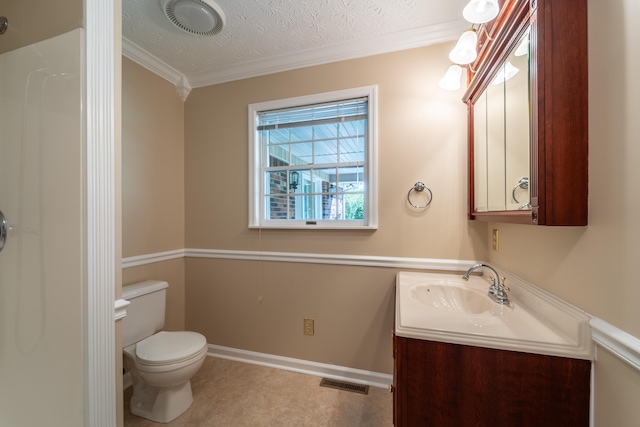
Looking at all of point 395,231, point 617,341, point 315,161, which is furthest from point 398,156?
point 617,341

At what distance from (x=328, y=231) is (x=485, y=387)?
1262 millimetres

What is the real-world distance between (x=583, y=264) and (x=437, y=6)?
1.52 metres

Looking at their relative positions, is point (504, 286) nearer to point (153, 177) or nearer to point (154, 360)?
point (154, 360)

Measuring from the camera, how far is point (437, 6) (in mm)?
1438

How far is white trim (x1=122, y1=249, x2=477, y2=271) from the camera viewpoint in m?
1.64

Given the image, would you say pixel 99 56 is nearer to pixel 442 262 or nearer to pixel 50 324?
pixel 50 324

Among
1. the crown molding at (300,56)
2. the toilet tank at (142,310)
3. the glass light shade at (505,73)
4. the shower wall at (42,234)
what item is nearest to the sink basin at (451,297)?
the glass light shade at (505,73)

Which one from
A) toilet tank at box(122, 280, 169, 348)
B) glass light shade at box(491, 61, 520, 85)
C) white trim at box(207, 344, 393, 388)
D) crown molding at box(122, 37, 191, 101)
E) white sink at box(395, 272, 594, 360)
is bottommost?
white trim at box(207, 344, 393, 388)

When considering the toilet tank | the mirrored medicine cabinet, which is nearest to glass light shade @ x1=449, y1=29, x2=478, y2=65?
the mirrored medicine cabinet

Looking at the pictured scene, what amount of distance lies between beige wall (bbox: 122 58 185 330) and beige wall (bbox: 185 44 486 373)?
0.31 feet

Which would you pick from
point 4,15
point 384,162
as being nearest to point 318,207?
point 384,162

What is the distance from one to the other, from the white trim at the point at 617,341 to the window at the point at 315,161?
1.15 m

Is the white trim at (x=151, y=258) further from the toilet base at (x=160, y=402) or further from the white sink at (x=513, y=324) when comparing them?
the white sink at (x=513, y=324)

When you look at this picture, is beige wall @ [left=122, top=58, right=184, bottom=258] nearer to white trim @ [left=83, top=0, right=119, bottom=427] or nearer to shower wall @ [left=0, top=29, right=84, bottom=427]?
shower wall @ [left=0, top=29, right=84, bottom=427]
